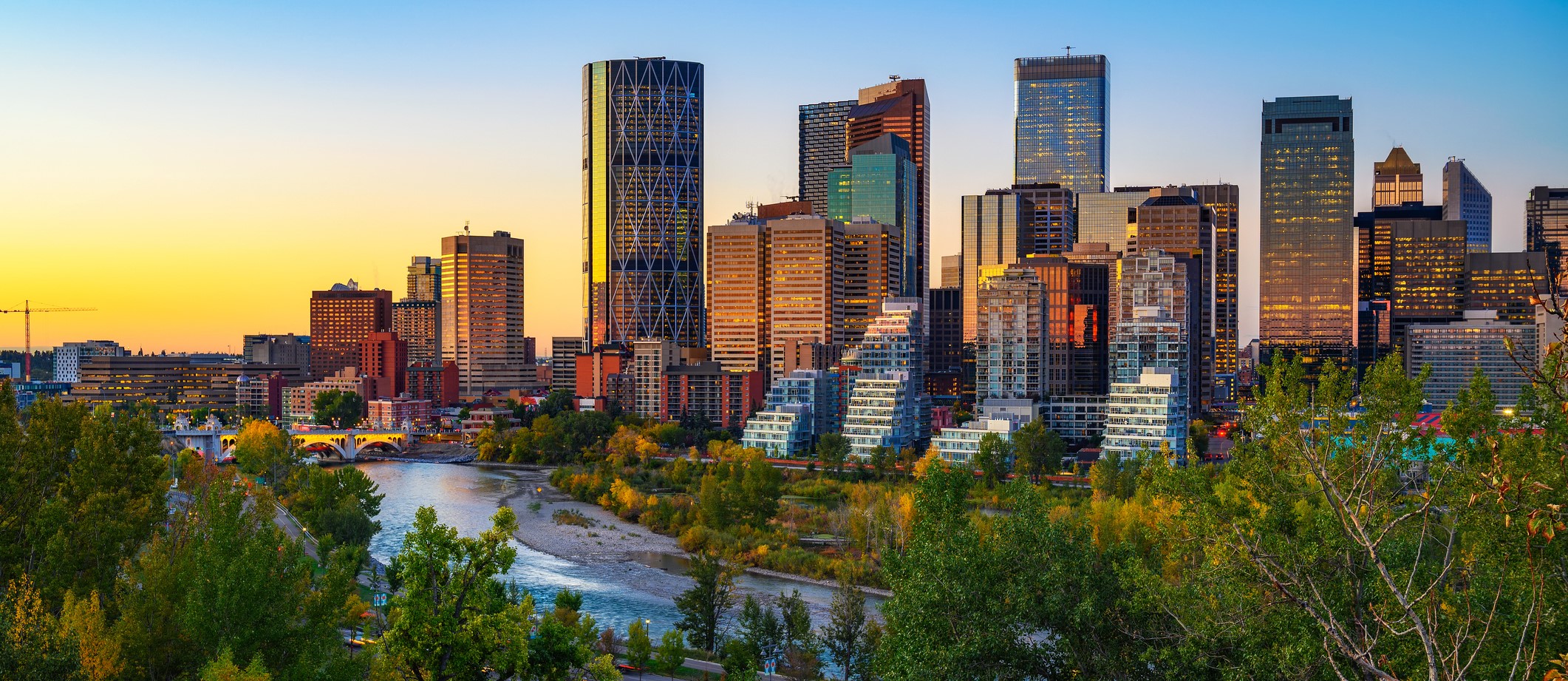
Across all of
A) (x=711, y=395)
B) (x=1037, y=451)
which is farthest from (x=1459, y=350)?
(x=711, y=395)

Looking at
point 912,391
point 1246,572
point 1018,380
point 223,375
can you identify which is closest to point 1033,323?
point 1018,380

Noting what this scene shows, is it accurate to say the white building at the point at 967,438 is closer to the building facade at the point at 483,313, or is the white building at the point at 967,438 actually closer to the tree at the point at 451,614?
the tree at the point at 451,614

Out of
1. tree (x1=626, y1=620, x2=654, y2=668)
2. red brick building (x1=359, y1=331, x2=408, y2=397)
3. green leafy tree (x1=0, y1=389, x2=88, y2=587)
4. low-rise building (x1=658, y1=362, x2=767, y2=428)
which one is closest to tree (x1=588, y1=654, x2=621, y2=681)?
tree (x1=626, y1=620, x2=654, y2=668)

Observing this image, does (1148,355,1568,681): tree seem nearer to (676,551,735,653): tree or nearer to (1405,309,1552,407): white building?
(676,551,735,653): tree

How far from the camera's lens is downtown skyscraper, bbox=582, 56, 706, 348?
457ft

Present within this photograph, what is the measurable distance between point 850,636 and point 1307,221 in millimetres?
136240

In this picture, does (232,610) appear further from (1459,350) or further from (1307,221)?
(1307,221)

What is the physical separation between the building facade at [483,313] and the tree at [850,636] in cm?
13637

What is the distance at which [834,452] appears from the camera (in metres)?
69.8

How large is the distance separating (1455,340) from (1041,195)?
70418 mm

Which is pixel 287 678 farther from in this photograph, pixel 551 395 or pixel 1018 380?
pixel 551 395

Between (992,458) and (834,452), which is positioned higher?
(992,458)

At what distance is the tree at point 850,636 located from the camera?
26594 mm

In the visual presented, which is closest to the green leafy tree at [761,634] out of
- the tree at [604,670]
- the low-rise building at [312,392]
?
the tree at [604,670]
